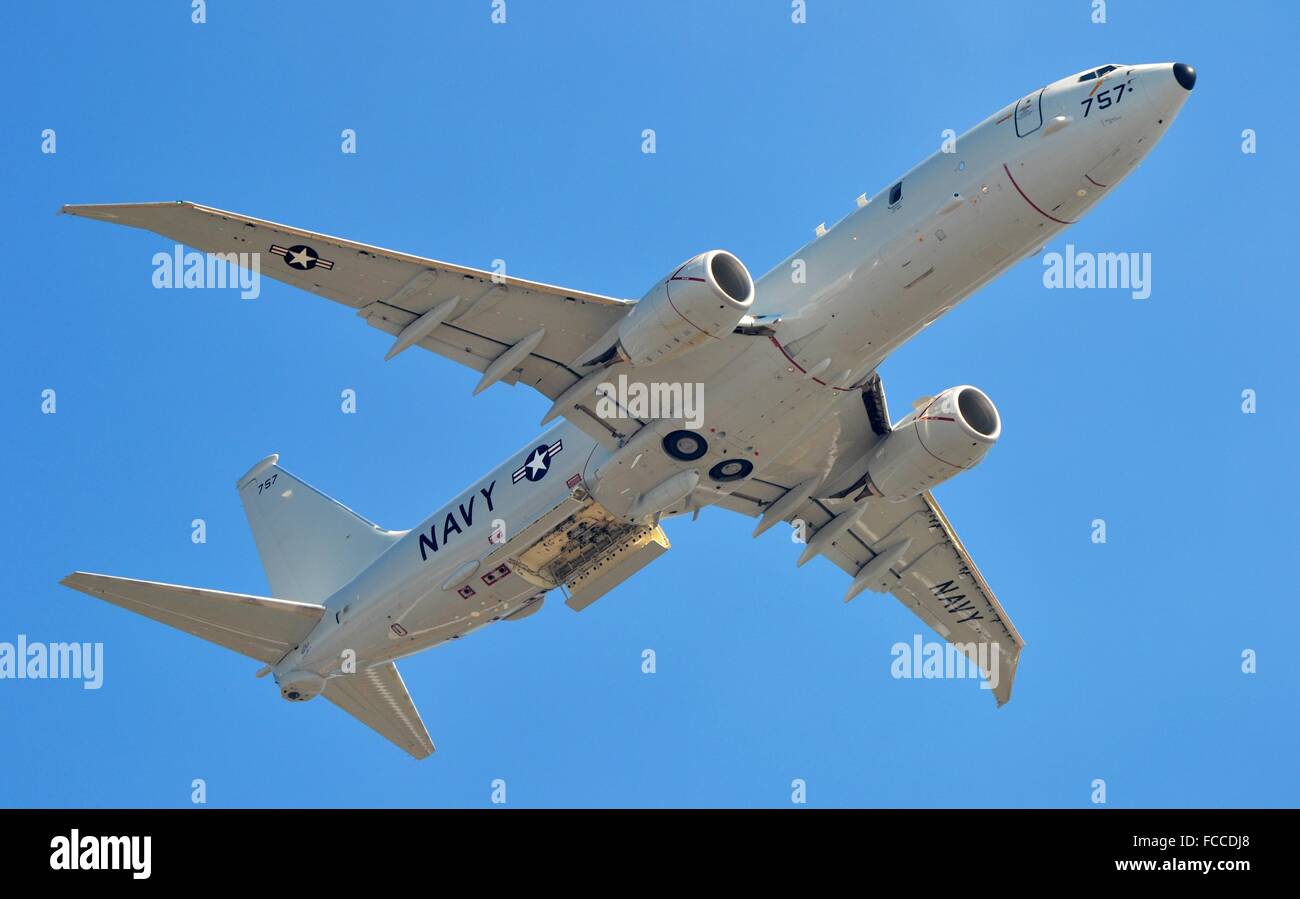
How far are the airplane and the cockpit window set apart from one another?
0.04m

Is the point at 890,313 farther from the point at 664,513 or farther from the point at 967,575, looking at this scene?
the point at 967,575

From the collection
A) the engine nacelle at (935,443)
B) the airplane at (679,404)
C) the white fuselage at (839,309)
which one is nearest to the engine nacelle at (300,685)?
the airplane at (679,404)

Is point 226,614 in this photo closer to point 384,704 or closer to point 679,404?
point 384,704

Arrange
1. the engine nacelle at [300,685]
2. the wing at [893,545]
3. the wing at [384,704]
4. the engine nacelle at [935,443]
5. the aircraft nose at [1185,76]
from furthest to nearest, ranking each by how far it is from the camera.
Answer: the wing at [384,704] < the engine nacelle at [300,685] < the wing at [893,545] < the engine nacelle at [935,443] < the aircraft nose at [1185,76]

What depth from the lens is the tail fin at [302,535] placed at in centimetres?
4431

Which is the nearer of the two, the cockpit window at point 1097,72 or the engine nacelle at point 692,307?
the cockpit window at point 1097,72

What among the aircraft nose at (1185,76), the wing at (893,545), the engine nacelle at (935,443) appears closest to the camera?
the aircraft nose at (1185,76)

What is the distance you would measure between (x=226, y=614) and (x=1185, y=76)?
26.2 m

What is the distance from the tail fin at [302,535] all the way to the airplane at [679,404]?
155 millimetres

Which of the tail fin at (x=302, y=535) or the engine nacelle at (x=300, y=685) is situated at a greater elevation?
the tail fin at (x=302, y=535)

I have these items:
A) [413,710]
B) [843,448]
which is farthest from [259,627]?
[843,448]

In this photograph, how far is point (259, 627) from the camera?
4166 centimetres
